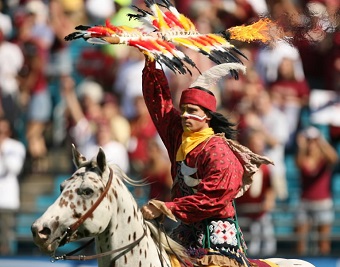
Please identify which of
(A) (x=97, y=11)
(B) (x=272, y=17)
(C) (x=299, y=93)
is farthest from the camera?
(A) (x=97, y=11)

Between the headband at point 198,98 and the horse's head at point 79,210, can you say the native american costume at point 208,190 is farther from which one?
the horse's head at point 79,210

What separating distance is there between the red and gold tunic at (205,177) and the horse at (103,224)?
264 millimetres

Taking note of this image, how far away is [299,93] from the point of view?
1336 cm

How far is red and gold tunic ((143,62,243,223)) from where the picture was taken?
7.54 meters

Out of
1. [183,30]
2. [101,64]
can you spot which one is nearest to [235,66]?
[183,30]

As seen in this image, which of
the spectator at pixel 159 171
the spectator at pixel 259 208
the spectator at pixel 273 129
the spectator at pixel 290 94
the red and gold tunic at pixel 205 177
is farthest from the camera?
the spectator at pixel 290 94

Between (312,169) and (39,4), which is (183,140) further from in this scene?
(39,4)

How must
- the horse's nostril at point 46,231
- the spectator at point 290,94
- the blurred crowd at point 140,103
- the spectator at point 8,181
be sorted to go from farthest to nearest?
the spectator at point 290,94
the spectator at point 8,181
the blurred crowd at point 140,103
the horse's nostril at point 46,231

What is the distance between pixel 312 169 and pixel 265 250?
1112 mm

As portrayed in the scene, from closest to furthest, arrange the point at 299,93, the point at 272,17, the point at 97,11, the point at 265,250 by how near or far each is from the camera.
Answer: the point at 272,17 < the point at 265,250 < the point at 299,93 < the point at 97,11

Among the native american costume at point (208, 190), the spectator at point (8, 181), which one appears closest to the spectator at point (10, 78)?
the spectator at point (8, 181)

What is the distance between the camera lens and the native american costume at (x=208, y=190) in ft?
24.8

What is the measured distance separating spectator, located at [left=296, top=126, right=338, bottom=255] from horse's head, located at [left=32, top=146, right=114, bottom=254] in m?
5.44

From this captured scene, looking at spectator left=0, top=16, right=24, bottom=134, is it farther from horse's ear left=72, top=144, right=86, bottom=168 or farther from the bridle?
the bridle
